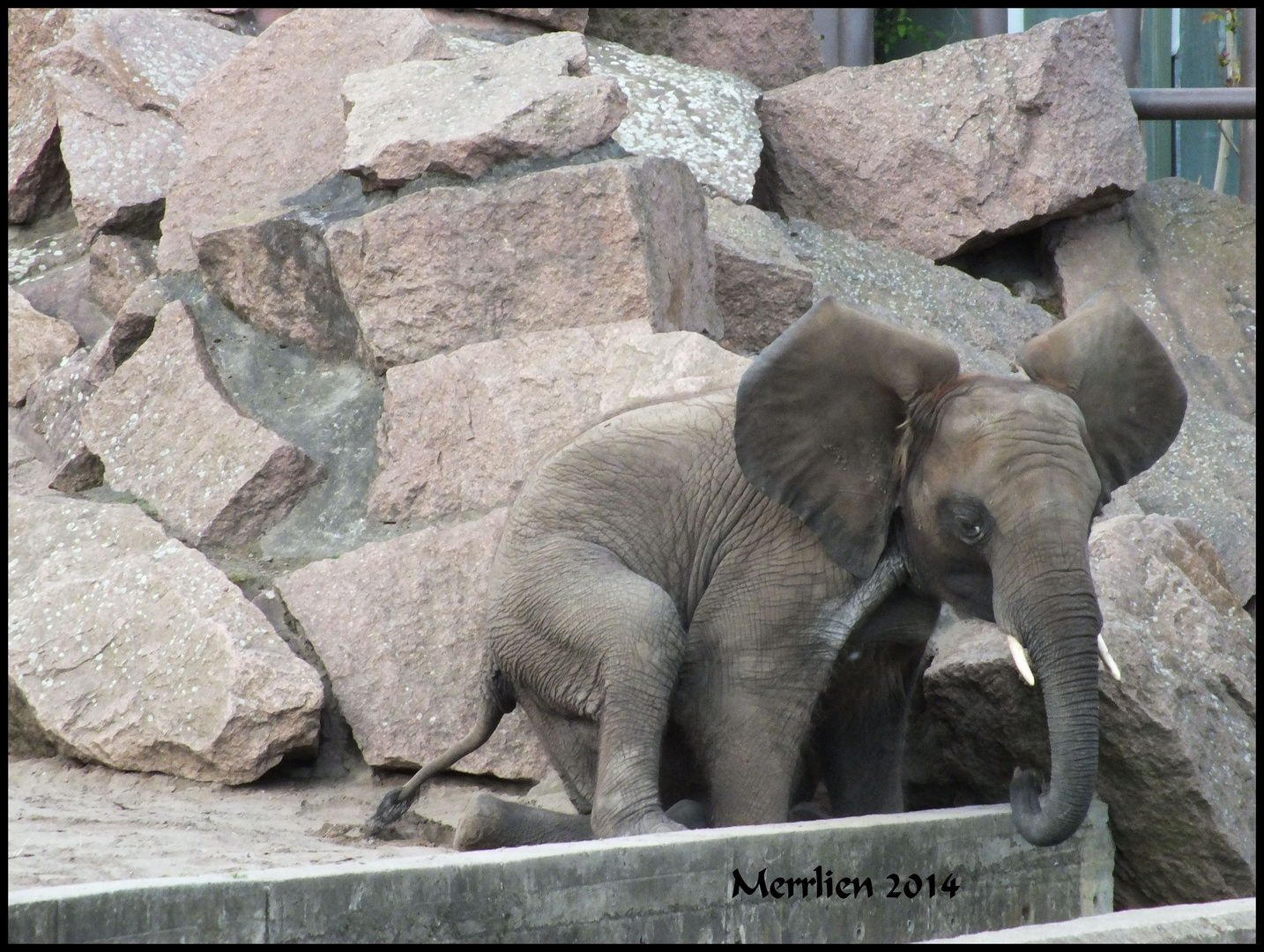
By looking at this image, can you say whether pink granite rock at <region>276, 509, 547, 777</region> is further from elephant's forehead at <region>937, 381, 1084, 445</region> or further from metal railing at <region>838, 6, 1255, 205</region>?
metal railing at <region>838, 6, 1255, 205</region>

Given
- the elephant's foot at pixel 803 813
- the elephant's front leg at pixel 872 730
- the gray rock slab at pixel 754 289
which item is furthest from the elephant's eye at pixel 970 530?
the gray rock slab at pixel 754 289

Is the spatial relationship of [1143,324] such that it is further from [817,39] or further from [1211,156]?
[1211,156]

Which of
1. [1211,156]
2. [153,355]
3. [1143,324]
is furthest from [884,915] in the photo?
[1211,156]

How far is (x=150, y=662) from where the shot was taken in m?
5.15

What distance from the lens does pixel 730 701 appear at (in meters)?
4.16

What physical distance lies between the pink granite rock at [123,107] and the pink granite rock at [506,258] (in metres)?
1.74

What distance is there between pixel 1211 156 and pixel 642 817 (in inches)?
377

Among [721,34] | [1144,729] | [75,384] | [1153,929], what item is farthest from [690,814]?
[721,34]

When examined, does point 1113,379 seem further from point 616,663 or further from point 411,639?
point 411,639

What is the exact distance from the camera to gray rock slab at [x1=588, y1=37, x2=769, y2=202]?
731 centimetres

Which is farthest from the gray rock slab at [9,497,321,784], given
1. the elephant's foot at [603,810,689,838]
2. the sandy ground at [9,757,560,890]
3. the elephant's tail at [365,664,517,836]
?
the elephant's foot at [603,810,689,838]

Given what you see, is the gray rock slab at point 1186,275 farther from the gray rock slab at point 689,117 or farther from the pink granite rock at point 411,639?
the pink granite rock at point 411,639

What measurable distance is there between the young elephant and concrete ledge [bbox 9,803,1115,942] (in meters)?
0.27

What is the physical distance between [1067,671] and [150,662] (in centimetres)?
305
